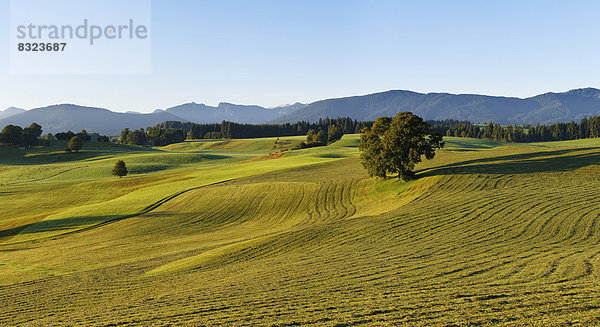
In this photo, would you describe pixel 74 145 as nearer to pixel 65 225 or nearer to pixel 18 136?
pixel 18 136

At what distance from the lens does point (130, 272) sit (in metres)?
23.6

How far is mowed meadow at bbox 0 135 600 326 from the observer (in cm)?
1371

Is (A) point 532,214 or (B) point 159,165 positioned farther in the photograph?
(B) point 159,165

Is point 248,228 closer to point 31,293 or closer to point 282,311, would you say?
point 31,293

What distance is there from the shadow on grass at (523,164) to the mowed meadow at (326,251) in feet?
0.77

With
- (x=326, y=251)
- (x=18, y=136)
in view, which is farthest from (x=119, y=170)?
(x=18, y=136)

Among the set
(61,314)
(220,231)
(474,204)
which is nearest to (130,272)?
(61,314)

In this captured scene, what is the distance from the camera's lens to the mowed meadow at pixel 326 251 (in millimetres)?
13713

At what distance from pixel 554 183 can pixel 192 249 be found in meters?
34.7

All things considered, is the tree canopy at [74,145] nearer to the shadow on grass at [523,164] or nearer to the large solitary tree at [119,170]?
the large solitary tree at [119,170]

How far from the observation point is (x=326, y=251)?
76.4 feet

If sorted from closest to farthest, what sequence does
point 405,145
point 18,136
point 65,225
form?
point 65,225 < point 405,145 < point 18,136

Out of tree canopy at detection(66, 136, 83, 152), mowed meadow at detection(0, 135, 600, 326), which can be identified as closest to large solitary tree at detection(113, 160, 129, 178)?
mowed meadow at detection(0, 135, 600, 326)

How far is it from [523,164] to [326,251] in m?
36.2
